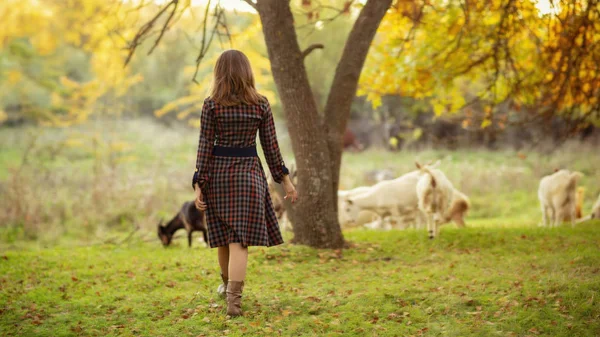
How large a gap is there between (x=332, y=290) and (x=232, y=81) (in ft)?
7.41

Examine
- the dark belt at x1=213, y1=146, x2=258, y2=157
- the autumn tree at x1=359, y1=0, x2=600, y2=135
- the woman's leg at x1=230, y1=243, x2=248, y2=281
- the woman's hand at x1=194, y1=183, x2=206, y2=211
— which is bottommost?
the woman's leg at x1=230, y1=243, x2=248, y2=281

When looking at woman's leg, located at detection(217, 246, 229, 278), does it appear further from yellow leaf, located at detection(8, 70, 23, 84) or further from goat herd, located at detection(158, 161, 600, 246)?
yellow leaf, located at detection(8, 70, 23, 84)

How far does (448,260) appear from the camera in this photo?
721 cm

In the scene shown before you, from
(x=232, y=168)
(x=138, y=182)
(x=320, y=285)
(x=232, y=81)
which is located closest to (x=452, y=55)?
(x=320, y=285)

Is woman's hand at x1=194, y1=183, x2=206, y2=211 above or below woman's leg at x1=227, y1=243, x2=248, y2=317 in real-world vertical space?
above

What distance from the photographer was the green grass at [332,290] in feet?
15.5

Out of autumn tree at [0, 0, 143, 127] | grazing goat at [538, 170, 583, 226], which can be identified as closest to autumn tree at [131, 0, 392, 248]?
grazing goat at [538, 170, 583, 226]

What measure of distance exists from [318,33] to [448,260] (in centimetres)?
1346

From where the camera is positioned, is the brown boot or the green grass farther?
the brown boot

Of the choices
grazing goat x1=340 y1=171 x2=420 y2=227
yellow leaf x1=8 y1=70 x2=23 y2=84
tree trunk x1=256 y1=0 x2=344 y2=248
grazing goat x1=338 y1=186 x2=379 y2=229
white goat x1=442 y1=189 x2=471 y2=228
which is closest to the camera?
tree trunk x1=256 y1=0 x2=344 y2=248

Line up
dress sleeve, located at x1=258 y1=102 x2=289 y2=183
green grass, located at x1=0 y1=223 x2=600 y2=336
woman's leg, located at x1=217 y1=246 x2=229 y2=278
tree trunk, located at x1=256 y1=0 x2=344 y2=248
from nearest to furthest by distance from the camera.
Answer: green grass, located at x1=0 y1=223 x2=600 y2=336 < dress sleeve, located at x1=258 y1=102 x2=289 y2=183 < woman's leg, located at x1=217 y1=246 x2=229 y2=278 < tree trunk, located at x1=256 y1=0 x2=344 y2=248

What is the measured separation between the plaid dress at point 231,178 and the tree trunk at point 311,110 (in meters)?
2.54

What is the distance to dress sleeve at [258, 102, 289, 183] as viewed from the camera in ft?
16.4

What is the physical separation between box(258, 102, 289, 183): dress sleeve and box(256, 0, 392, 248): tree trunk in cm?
245
